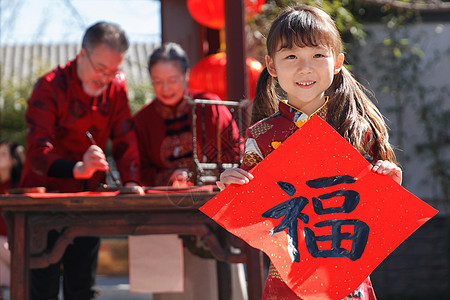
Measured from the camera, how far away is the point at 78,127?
2.70 m

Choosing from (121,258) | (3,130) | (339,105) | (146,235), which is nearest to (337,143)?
(339,105)

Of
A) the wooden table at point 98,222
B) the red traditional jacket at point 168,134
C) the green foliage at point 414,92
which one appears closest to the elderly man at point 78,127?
the red traditional jacket at point 168,134

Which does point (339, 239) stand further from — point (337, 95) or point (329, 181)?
point (337, 95)

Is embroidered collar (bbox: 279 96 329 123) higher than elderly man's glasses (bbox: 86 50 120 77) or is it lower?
lower

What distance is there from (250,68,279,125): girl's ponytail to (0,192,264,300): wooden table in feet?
1.68

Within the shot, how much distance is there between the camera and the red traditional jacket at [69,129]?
8.36ft

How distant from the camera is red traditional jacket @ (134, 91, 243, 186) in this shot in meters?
2.78

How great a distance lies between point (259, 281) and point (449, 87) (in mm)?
3963

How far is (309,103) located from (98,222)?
105 centimetres

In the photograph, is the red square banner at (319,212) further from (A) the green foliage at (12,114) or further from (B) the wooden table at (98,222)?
(A) the green foliage at (12,114)

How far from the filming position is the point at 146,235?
250 centimetres

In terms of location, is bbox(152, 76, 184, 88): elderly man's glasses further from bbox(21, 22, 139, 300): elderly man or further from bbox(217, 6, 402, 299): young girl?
bbox(217, 6, 402, 299): young girl

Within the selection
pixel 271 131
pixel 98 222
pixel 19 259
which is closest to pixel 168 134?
pixel 98 222

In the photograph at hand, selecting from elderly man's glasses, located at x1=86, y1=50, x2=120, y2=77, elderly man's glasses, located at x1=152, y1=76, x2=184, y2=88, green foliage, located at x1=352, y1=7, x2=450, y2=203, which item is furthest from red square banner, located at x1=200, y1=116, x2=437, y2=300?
green foliage, located at x1=352, y1=7, x2=450, y2=203
